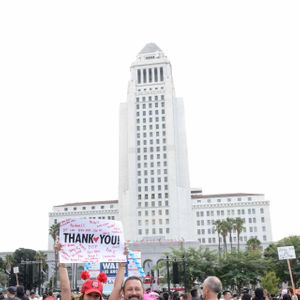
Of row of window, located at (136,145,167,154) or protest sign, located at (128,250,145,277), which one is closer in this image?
protest sign, located at (128,250,145,277)

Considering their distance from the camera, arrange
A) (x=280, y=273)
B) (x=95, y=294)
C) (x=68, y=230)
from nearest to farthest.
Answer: (x=95, y=294), (x=68, y=230), (x=280, y=273)

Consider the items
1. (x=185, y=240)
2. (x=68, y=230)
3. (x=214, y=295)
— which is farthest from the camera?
(x=185, y=240)

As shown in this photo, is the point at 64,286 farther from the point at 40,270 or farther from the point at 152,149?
the point at 152,149

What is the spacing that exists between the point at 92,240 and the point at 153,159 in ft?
303

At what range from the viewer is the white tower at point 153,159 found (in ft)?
315

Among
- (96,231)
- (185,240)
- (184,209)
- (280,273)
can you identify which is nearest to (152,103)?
(184,209)

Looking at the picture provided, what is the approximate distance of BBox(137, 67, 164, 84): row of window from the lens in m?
106

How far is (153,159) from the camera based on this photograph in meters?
99.8

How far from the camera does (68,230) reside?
725 cm

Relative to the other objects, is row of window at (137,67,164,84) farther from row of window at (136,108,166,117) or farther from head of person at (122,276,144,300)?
head of person at (122,276,144,300)

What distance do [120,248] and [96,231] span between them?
1.79 ft

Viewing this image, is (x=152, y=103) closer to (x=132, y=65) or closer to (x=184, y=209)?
(x=132, y=65)

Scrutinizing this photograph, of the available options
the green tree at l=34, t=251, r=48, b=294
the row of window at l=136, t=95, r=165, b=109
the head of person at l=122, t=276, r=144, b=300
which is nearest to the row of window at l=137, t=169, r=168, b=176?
the row of window at l=136, t=95, r=165, b=109

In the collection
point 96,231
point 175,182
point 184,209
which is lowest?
point 96,231
